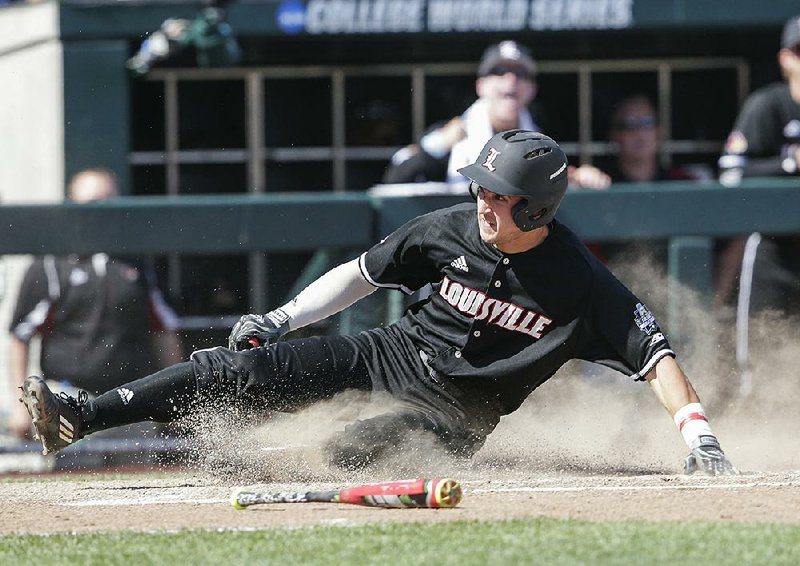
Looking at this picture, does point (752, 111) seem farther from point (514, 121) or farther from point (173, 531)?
point (173, 531)

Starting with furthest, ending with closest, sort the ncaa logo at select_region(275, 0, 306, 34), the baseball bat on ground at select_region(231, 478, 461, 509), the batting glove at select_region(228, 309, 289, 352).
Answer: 1. the ncaa logo at select_region(275, 0, 306, 34)
2. the batting glove at select_region(228, 309, 289, 352)
3. the baseball bat on ground at select_region(231, 478, 461, 509)

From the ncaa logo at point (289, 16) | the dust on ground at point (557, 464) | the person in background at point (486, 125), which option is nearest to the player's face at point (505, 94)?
the person in background at point (486, 125)

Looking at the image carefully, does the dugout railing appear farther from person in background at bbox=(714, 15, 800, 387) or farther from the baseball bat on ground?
the baseball bat on ground

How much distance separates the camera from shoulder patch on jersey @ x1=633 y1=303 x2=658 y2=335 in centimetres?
620

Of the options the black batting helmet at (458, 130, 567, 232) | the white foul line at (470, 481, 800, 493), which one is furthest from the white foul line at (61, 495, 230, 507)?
the black batting helmet at (458, 130, 567, 232)

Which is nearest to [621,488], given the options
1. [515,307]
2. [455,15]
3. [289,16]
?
[515,307]

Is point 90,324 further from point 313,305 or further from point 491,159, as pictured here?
point 491,159

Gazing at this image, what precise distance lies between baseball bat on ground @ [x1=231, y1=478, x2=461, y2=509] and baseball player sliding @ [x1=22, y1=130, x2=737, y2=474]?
84 centimetres

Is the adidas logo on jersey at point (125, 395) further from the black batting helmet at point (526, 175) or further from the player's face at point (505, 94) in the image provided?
the player's face at point (505, 94)

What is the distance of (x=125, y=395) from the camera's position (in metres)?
6.20

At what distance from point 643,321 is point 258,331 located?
61.4 inches

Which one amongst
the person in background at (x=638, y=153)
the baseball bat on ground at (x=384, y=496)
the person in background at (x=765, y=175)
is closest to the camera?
the baseball bat on ground at (x=384, y=496)

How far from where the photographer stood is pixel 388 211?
8281 millimetres

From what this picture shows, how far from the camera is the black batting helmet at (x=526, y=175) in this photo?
6078 millimetres
